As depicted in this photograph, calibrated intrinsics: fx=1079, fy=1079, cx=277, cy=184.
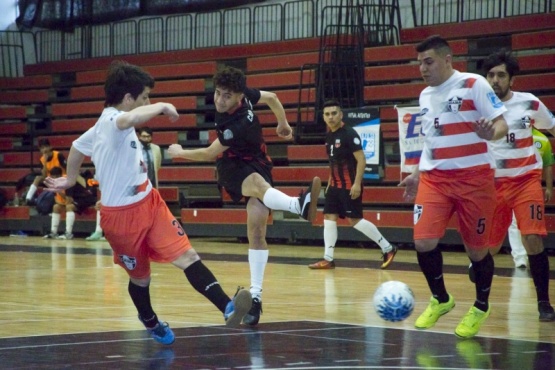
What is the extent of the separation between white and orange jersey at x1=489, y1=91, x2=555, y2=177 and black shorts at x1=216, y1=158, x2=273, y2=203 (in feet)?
5.67

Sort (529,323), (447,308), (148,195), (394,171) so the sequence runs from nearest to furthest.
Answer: (148,195) < (447,308) < (529,323) < (394,171)

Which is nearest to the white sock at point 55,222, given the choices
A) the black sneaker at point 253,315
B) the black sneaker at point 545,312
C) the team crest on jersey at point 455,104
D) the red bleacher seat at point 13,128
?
the red bleacher seat at point 13,128

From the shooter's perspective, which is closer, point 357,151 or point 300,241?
point 357,151

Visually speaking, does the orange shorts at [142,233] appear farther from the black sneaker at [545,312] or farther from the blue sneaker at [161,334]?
the black sneaker at [545,312]

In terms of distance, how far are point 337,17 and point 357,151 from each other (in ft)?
23.3


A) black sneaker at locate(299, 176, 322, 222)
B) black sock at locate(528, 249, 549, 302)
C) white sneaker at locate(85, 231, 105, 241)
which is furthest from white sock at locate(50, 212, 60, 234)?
black sock at locate(528, 249, 549, 302)

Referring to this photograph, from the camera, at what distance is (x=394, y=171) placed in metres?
16.7

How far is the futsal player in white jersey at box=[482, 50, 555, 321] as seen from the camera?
774 centimetres

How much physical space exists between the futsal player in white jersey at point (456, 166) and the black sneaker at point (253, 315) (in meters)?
1.18

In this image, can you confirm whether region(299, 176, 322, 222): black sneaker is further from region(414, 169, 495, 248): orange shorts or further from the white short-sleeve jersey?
the white short-sleeve jersey

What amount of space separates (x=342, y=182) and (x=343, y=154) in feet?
1.13

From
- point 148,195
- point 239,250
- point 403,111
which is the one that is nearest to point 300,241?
point 239,250

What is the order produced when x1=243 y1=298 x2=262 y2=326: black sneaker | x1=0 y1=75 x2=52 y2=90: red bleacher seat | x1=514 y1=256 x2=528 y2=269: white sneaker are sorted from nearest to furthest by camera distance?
x1=243 y1=298 x2=262 y2=326: black sneaker, x1=514 y1=256 x2=528 y2=269: white sneaker, x1=0 y1=75 x2=52 y2=90: red bleacher seat

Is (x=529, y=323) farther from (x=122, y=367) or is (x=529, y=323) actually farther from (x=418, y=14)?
(x=418, y=14)
